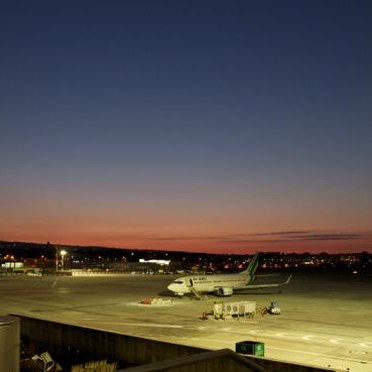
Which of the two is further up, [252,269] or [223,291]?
[252,269]

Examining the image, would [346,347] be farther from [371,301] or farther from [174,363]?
[371,301]

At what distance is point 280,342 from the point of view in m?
34.4

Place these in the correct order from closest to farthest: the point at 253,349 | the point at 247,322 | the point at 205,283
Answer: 1. the point at 253,349
2. the point at 247,322
3. the point at 205,283

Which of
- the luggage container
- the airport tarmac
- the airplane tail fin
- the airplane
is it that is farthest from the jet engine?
the luggage container

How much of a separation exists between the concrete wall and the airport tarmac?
291 centimetres

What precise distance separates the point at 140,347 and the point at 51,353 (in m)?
8.62

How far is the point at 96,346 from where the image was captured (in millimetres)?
31875

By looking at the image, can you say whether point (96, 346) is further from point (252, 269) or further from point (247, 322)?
point (252, 269)

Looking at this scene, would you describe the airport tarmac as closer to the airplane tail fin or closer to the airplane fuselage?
the airplane fuselage

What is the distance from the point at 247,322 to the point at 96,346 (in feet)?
53.0

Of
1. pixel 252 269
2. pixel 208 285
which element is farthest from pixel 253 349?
pixel 252 269

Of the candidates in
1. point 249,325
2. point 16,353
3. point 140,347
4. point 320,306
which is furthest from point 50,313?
point 16,353

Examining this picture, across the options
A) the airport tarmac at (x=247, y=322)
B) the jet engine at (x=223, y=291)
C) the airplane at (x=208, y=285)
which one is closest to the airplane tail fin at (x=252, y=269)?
the airplane at (x=208, y=285)

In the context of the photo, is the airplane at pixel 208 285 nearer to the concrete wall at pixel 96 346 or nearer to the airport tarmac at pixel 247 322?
the airport tarmac at pixel 247 322
